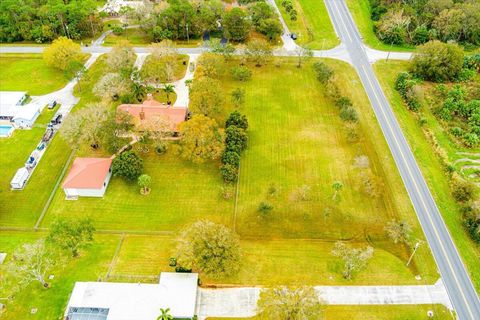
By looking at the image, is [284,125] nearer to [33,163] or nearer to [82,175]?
[82,175]

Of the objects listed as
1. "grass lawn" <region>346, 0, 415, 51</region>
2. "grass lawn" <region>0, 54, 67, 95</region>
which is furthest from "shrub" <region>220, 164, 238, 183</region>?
"grass lawn" <region>346, 0, 415, 51</region>

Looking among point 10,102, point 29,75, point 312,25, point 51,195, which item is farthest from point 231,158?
point 312,25

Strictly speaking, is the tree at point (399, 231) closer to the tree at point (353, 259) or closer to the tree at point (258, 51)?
the tree at point (353, 259)

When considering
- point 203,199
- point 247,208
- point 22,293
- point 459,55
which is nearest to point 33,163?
point 22,293

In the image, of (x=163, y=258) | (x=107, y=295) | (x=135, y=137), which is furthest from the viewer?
(x=135, y=137)

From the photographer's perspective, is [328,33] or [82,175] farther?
[328,33]

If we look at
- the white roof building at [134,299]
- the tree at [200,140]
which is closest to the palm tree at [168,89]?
the tree at [200,140]
